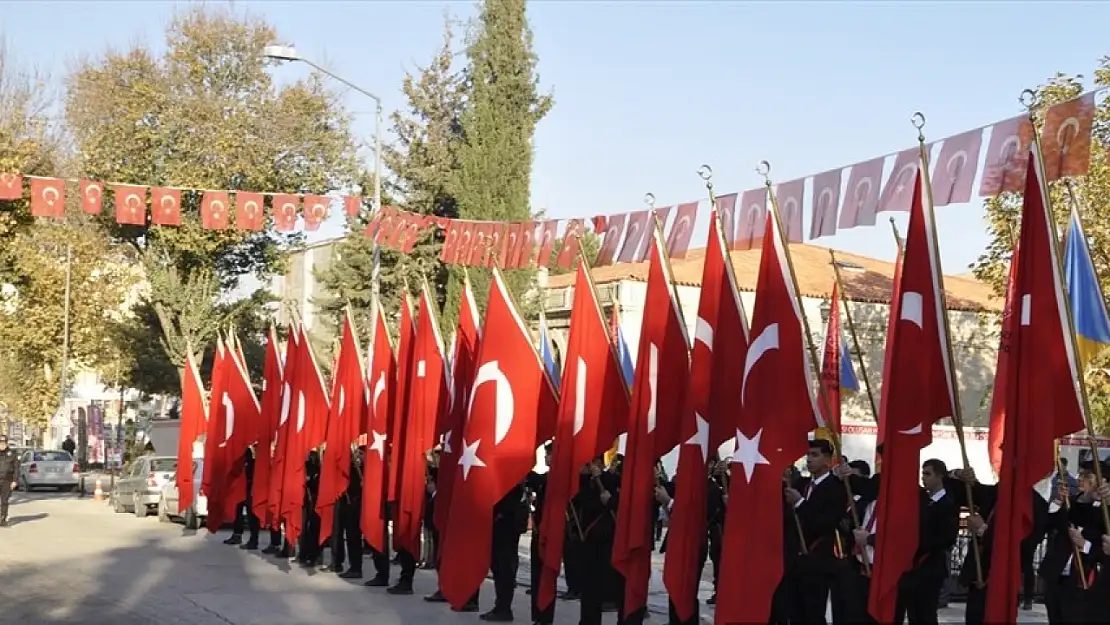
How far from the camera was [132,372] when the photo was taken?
152 ft

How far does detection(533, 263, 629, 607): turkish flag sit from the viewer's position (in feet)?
41.1

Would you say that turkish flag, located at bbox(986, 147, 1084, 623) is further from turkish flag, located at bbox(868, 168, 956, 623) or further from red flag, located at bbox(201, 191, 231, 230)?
red flag, located at bbox(201, 191, 231, 230)

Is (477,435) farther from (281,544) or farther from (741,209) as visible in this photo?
(281,544)

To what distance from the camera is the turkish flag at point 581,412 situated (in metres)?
12.5

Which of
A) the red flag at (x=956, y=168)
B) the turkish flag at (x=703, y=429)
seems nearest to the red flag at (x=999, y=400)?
the red flag at (x=956, y=168)

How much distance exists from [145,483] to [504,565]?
16308 mm

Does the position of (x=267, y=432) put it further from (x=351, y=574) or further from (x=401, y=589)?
(x=401, y=589)

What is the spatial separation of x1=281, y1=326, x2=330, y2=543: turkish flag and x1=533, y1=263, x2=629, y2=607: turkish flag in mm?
6538

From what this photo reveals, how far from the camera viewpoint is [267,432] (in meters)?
21.0

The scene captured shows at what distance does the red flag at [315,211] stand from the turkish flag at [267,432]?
544 centimetres

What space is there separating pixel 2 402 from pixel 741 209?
4510cm

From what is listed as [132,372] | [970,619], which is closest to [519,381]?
[970,619]

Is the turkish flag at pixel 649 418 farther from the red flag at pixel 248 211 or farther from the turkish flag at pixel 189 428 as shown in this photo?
the red flag at pixel 248 211

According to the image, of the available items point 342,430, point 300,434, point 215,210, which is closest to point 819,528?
point 342,430
